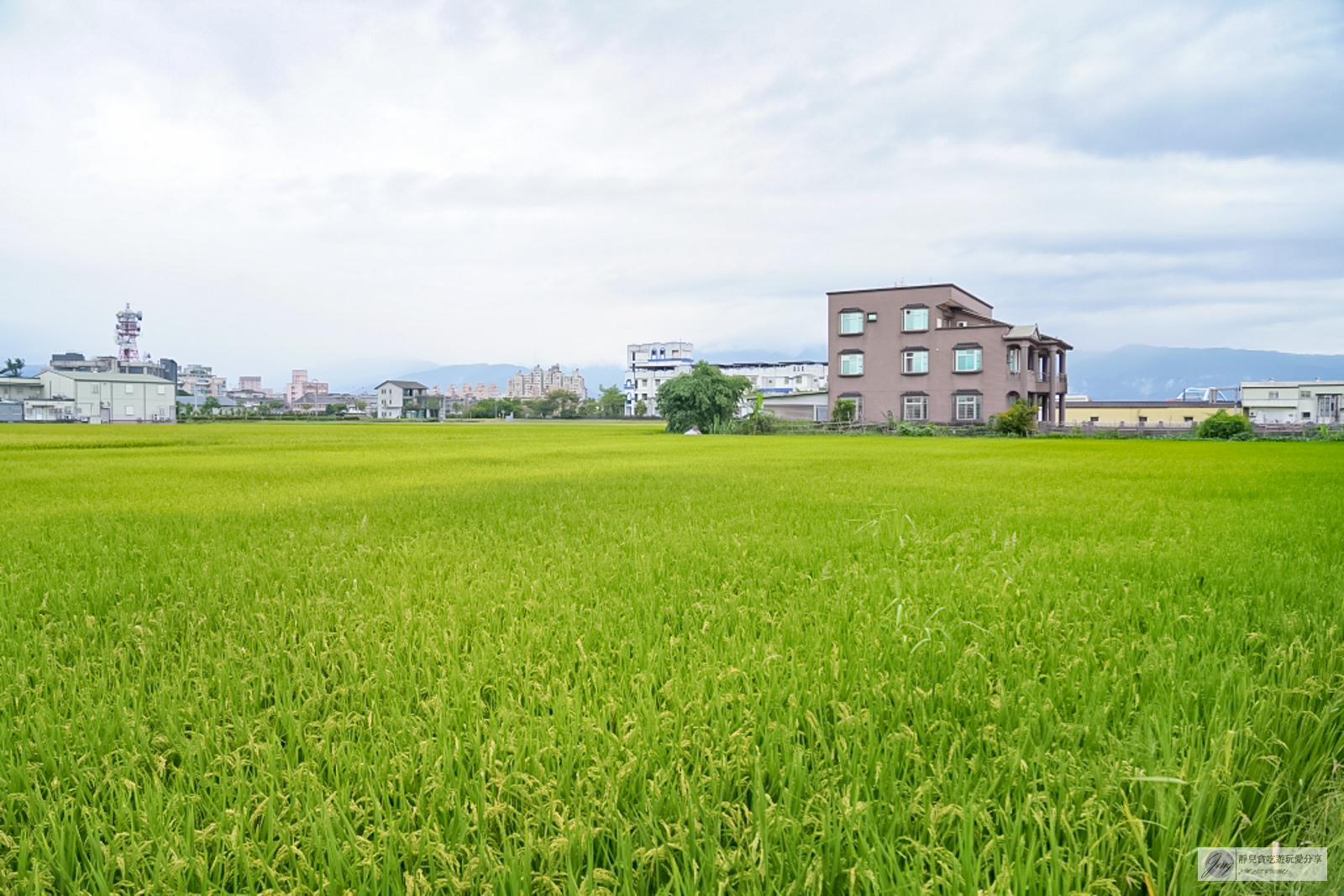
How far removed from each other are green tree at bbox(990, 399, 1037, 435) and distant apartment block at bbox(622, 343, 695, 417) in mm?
89845

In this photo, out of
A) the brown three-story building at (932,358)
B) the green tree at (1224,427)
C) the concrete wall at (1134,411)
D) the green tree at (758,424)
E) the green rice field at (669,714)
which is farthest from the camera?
the concrete wall at (1134,411)

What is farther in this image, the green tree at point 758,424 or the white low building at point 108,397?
the white low building at point 108,397

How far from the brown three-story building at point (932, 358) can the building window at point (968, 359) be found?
0.17 ft

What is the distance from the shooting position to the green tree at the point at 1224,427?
34.2 m

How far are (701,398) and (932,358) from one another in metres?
17.2

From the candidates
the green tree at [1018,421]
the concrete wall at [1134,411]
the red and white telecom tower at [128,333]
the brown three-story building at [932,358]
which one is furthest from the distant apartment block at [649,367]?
the red and white telecom tower at [128,333]

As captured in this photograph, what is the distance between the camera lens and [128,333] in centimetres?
16100

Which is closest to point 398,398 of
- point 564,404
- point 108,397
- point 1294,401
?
point 564,404

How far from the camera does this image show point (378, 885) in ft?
4.81

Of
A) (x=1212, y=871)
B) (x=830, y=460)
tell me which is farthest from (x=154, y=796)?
(x=830, y=460)

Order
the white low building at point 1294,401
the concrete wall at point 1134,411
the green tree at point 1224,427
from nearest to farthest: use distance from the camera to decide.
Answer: the green tree at point 1224,427 → the white low building at point 1294,401 → the concrete wall at point 1134,411

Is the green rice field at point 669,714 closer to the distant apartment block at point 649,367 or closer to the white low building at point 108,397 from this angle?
the white low building at point 108,397

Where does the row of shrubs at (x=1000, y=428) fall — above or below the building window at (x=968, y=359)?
below

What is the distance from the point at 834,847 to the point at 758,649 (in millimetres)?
1194
